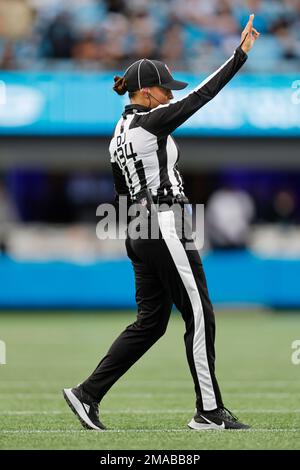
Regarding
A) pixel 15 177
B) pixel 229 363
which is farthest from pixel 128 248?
pixel 15 177

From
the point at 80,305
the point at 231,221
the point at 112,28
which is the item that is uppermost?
the point at 112,28

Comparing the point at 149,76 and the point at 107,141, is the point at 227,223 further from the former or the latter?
the point at 149,76

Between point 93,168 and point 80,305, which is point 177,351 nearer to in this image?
point 80,305

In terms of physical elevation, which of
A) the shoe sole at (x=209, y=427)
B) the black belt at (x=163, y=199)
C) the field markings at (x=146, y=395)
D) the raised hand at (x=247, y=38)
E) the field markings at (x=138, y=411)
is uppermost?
the raised hand at (x=247, y=38)

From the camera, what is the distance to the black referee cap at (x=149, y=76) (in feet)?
19.4

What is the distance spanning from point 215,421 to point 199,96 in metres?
1.82

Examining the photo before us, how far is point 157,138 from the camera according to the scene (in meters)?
5.85

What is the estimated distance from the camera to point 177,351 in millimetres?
10977

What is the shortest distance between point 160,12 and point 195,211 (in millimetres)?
3331

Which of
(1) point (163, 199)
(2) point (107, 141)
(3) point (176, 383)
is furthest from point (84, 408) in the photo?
(2) point (107, 141)

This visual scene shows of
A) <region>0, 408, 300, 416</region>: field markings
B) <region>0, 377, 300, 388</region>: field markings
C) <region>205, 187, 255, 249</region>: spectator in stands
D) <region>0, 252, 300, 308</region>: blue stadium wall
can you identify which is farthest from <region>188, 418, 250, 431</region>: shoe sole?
<region>205, 187, 255, 249</region>: spectator in stands

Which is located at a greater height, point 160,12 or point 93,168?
point 160,12

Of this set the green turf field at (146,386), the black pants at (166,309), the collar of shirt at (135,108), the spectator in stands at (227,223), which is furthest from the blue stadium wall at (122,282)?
the collar of shirt at (135,108)

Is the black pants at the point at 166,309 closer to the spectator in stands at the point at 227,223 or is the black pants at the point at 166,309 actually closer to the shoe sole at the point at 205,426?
the shoe sole at the point at 205,426
